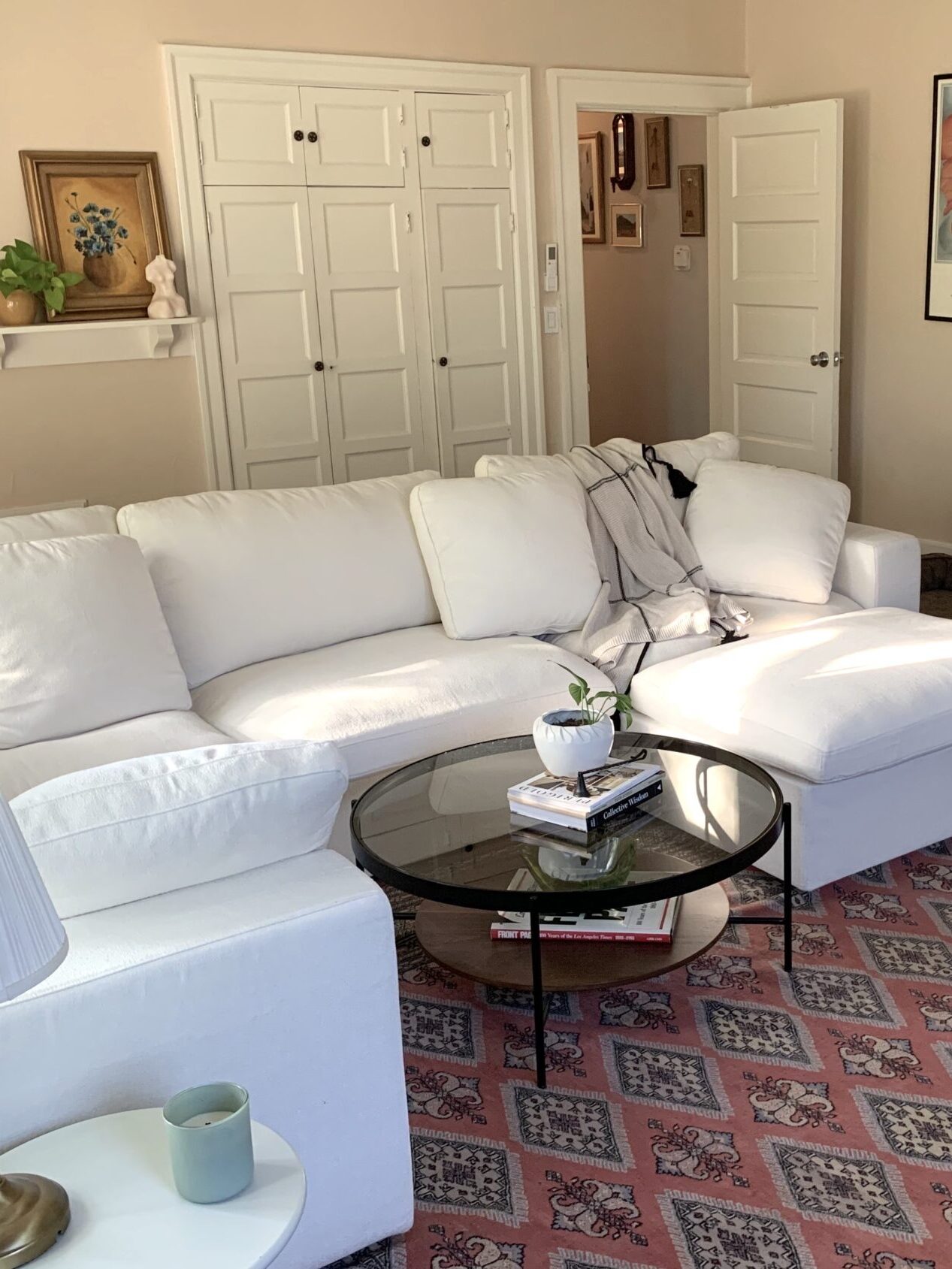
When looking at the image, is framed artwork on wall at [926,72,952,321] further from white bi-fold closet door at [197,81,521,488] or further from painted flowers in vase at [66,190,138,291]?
painted flowers in vase at [66,190,138,291]

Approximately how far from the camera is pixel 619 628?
3.45 m

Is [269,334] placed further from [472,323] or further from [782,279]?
[782,279]

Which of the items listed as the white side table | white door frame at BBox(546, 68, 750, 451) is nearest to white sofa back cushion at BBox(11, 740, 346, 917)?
the white side table

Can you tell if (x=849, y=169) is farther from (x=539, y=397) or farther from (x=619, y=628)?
(x=619, y=628)

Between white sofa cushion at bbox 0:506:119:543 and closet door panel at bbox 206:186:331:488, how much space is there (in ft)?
6.23

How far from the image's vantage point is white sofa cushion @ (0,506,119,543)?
308 cm

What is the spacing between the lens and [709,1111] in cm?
214

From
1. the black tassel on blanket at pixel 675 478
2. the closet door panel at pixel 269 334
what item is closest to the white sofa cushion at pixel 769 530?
the black tassel on blanket at pixel 675 478

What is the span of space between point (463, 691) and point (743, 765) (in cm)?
Result: 75

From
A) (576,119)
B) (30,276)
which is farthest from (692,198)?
(30,276)

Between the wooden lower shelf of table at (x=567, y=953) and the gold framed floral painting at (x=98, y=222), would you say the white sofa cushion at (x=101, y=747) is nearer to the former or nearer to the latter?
the wooden lower shelf of table at (x=567, y=953)

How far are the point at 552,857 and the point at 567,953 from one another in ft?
0.82

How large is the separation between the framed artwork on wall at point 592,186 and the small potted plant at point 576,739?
211 inches

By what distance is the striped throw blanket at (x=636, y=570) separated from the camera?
3465 millimetres
